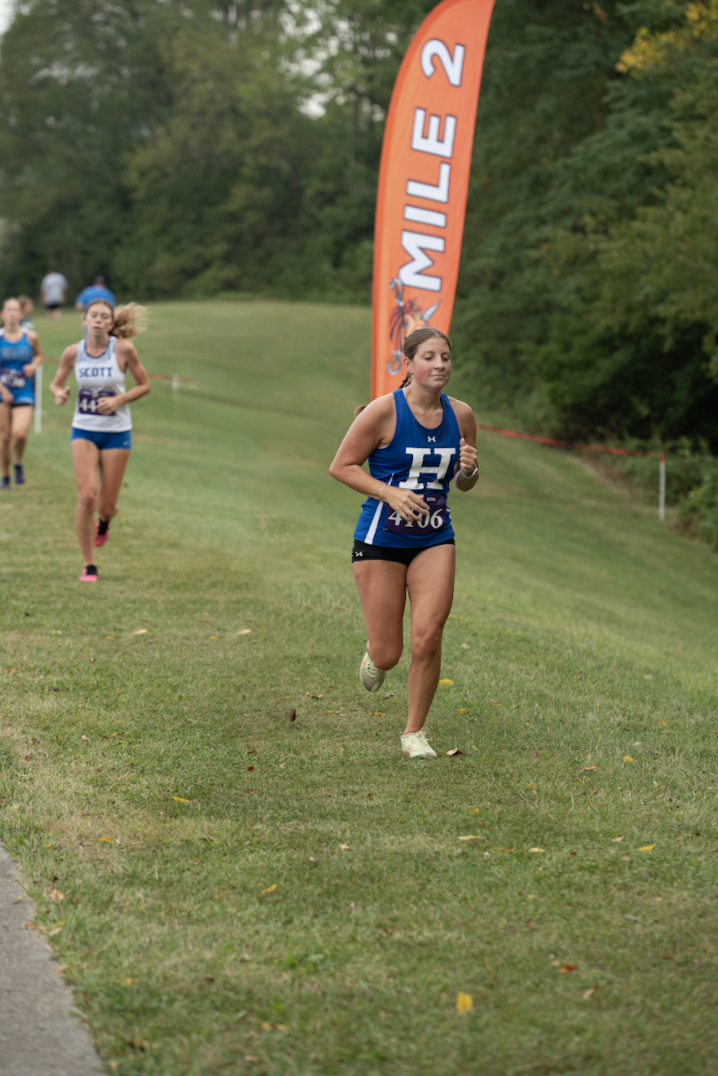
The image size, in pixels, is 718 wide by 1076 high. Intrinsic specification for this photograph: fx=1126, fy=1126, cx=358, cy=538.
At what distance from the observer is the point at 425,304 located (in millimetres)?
11242

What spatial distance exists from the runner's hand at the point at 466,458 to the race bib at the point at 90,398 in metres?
4.30

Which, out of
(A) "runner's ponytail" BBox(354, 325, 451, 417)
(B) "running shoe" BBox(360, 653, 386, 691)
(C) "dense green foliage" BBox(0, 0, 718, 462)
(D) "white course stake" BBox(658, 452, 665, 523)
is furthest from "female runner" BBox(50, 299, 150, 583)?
(C) "dense green foliage" BBox(0, 0, 718, 462)

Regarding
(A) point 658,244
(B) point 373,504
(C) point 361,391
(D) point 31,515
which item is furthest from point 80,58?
(B) point 373,504

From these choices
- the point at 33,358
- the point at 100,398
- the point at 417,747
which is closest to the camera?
the point at 417,747

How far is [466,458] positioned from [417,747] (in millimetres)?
1487

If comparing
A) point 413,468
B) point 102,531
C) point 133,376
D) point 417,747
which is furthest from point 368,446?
point 102,531

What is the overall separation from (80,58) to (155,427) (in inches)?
2068

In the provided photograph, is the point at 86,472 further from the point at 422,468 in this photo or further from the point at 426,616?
the point at 426,616

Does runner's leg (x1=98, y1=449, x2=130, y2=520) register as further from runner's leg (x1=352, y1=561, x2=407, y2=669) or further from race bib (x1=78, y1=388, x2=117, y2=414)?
runner's leg (x1=352, y1=561, x2=407, y2=669)

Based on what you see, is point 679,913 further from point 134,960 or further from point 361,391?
point 361,391

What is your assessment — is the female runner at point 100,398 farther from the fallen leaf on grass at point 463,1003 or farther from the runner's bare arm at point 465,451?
the fallen leaf on grass at point 463,1003

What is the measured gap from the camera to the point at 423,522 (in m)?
5.69

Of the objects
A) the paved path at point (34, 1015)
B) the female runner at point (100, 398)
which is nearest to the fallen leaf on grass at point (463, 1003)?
the paved path at point (34, 1015)

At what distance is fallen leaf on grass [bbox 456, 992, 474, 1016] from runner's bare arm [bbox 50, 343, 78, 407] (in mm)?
6789
